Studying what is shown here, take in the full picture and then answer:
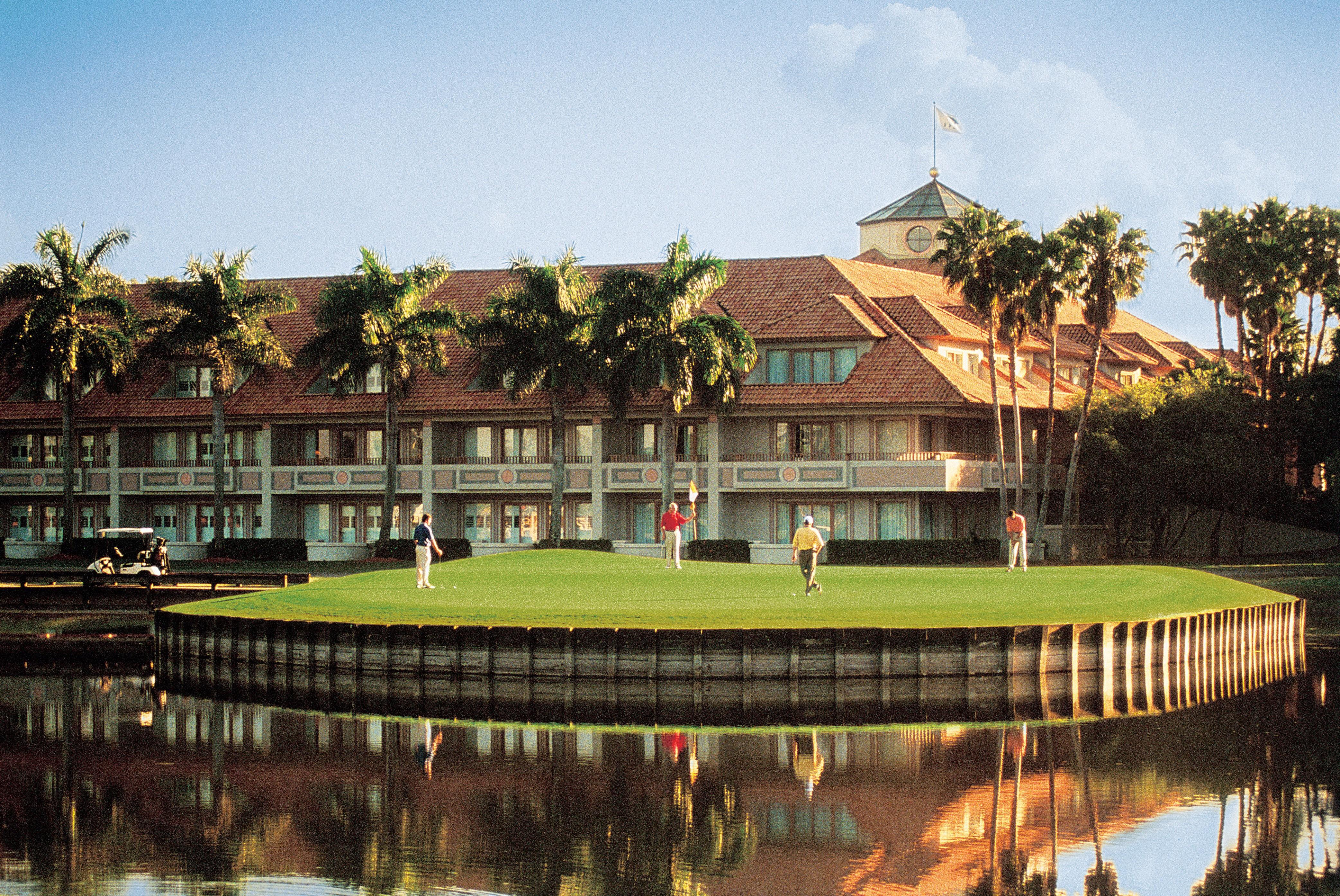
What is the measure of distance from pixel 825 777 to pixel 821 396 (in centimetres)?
4321

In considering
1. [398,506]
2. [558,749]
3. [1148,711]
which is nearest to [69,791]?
[558,749]

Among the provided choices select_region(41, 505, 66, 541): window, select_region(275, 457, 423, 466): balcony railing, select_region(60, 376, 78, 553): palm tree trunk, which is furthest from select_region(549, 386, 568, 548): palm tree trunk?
select_region(41, 505, 66, 541): window

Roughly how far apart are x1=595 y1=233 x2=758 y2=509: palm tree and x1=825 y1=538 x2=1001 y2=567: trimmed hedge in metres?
7.30

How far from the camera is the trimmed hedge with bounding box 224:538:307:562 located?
235 ft

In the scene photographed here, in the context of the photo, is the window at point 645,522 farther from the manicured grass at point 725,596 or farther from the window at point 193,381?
the window at point 193,381

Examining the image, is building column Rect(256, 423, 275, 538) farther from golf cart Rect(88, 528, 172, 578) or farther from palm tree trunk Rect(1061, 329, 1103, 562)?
palm tree trunk Rect(1061, 329, 1103, 562)

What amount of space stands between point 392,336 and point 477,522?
964 cm

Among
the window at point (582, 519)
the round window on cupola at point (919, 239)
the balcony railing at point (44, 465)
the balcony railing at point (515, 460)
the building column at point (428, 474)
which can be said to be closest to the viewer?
the window at point (582, 519)

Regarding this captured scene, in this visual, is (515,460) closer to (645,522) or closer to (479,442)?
(479,442)

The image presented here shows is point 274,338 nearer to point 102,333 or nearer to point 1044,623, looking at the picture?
point 102,333

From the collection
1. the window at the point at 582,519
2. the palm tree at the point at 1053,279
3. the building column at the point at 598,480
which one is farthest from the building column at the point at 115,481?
the palm tree at the point at 1053,279

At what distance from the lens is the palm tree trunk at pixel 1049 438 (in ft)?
226

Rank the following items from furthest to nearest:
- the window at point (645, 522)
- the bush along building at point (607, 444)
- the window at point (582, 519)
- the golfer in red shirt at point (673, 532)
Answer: the window at point (582, 519) → the window at point (645, 522) → the bush along building at point (607, 444) → the golfer in red shirt at point (673, 532)

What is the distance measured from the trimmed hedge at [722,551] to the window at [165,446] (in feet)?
86.9
